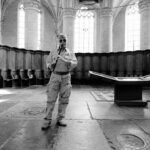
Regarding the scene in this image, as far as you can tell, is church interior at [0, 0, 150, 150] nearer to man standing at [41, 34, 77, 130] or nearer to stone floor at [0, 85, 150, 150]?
stone floor at [0, 85, 150, 150]

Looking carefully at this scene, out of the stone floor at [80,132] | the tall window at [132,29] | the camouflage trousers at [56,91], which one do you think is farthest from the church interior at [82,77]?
the camouflage trousers at [56,91]

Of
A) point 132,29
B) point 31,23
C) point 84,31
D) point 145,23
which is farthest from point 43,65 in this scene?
point 132,29

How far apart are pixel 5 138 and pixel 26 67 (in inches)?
440

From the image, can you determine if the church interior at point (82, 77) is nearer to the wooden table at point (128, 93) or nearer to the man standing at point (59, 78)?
the wooden table at point (128, 93)

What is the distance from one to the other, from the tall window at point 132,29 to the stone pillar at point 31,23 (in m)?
12.1

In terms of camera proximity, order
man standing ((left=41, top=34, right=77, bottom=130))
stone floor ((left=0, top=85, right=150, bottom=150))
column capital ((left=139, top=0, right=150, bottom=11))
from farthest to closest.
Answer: column capital ((left=139, top=0, right=150, bottom=11)), man standing ((left=41, top=34, right=77, bottom=130)), stone floor ((left=0, top=85, right=150, bottom=150))

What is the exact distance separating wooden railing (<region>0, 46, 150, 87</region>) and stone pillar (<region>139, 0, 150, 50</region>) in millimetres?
2348

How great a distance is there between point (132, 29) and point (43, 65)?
13.4 metres

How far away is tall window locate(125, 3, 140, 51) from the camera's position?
2191 centimetres

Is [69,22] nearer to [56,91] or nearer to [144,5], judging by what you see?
[144,5]

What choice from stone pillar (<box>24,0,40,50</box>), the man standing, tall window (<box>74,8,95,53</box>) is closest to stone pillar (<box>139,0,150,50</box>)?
tall window (<box>74,8,95,53</box>)

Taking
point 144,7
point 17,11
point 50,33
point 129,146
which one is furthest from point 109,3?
point 129,146

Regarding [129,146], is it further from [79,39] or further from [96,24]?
[79,39]

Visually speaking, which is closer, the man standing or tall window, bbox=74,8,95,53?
the man standing
